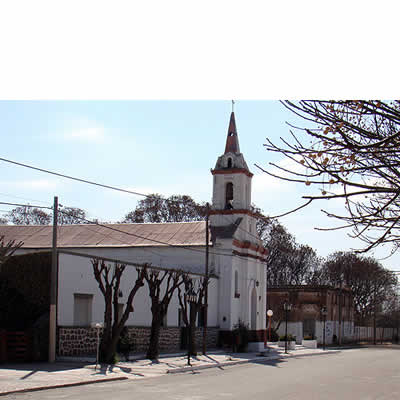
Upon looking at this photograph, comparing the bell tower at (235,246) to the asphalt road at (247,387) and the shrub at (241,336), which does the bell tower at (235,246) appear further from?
the asphalt road at (247,387)

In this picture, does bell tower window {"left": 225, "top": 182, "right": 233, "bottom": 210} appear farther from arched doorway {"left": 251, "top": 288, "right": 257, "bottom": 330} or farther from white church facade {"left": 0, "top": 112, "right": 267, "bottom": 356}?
arched doorway {"left": 251, "top": 288, "right": 257, "bottom": 330}

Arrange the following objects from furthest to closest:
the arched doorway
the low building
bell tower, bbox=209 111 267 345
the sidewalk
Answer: the low building
the arched doorway
bell tower, bbox=209 111 267 345
the sidewalk

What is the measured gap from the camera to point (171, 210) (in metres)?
65.5

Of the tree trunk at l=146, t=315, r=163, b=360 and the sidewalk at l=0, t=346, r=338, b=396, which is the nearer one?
the sidewalk at l=0, t=346, r=338, b=396

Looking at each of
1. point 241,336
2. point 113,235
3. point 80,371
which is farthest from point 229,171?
point 80,371

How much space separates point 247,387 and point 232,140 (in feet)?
103

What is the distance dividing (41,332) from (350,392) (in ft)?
42.7

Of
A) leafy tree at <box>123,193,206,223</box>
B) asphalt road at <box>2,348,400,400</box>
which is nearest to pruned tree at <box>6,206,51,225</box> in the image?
leafy tree at <box>123,193,206,223</box>

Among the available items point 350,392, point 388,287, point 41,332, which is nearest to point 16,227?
point 41,332

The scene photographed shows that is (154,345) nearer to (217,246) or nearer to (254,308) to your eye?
(217,246)

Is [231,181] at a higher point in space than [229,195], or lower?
higher

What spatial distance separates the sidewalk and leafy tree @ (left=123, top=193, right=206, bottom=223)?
34.8m

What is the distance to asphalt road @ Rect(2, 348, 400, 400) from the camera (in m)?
16.7

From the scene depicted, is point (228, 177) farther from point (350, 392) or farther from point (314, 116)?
point (314, 116)
